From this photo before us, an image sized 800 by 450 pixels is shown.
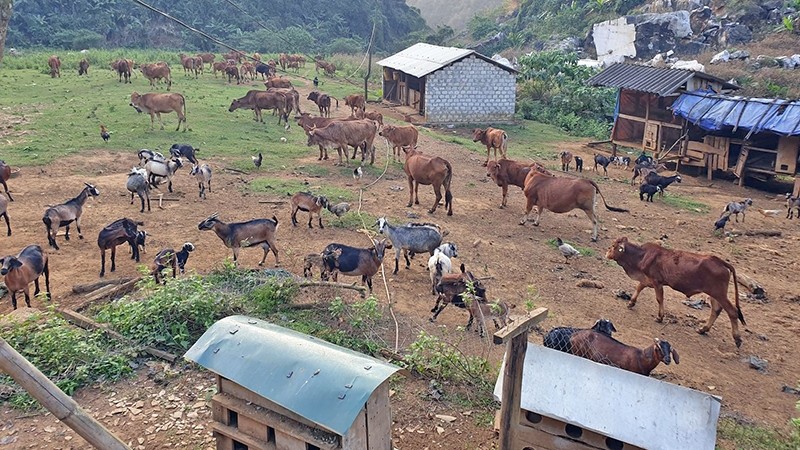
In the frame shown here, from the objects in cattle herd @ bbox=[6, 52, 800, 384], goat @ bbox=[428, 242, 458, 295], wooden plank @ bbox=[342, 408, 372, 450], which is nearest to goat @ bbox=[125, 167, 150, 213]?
cattle herd @ bbox=[6, 52, 800, 384]

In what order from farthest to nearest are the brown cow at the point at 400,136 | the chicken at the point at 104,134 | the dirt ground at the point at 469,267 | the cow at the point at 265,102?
the cow at the point at 265,102, the brown cow at the point at 400,136, the chicken at the point at 104,134, the dirt ground at the point at 469,267

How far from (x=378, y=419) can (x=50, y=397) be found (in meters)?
2.35

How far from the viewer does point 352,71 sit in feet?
147

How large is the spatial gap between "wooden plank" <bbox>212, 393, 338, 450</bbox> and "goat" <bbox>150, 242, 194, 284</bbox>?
16.0 ft

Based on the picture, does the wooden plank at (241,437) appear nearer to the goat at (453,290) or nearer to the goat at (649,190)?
the goat at (453,290)

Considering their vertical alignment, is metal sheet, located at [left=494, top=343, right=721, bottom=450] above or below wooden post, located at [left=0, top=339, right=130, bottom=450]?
below

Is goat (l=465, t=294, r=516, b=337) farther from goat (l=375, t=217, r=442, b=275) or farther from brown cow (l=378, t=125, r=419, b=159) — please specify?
brown cow (l=378, t=125, r=419, b=159)

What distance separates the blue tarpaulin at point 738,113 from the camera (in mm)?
20195

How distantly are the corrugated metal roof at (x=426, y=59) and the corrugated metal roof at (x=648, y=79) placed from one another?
188 inches

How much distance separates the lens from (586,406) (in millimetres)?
5535

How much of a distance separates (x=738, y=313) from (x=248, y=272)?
748 cm

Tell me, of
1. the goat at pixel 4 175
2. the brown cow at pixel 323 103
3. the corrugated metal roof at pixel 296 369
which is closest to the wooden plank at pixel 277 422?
the corrugated metal roof at pixel 296 369

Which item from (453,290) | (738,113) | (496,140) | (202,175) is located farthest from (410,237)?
(738,113)

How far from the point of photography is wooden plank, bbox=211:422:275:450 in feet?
→ 18.0
